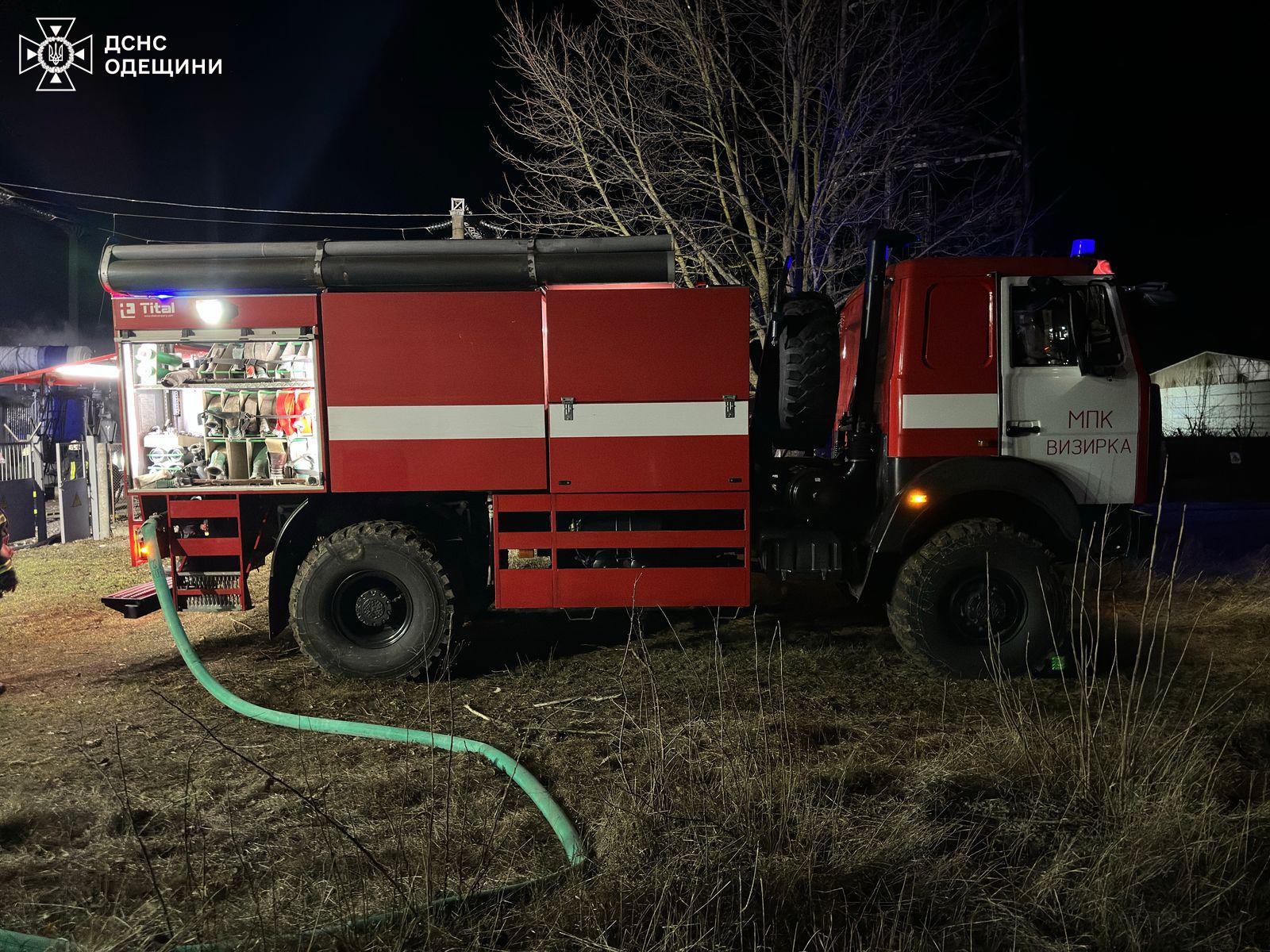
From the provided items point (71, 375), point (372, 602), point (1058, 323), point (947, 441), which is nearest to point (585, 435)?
point (372, 602)

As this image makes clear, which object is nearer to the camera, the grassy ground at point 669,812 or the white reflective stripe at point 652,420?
the grassy ground at point 669,812

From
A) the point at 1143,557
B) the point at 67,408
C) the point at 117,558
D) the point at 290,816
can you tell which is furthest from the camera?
the point at 67,408

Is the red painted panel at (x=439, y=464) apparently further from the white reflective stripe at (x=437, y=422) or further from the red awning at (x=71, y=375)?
the red awning at (x=71, y=375)

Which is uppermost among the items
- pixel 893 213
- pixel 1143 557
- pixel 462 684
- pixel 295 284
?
pixel 893 213

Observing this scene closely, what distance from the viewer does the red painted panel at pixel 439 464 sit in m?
5.16

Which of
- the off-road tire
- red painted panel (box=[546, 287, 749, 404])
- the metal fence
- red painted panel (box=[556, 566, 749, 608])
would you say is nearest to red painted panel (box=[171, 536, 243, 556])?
red painted panel (box=[556, 566, 749, 608])

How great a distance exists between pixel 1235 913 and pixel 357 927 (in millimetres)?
2837

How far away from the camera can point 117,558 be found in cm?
1030

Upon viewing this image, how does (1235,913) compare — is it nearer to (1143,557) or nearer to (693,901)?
(693,901)

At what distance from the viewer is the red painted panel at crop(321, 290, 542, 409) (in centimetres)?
512

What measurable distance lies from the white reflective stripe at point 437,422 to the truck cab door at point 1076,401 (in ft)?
10.4

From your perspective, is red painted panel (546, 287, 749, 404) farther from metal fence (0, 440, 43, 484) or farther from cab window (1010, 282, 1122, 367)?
metal fence (0, 440, 43, 484)

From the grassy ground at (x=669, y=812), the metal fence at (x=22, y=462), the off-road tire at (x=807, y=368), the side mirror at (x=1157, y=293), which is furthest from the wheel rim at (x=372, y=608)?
the metal fence at (x=22, y=462)

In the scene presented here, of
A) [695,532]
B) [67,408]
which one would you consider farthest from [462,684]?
[67,408]
